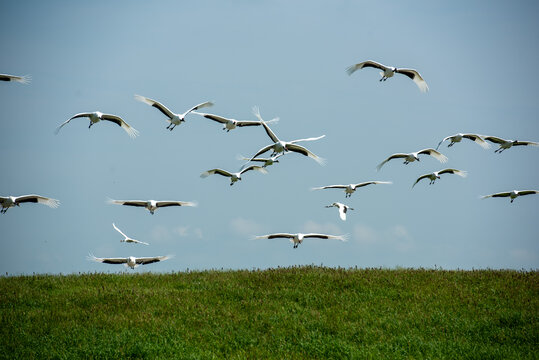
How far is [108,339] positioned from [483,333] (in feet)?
29.7

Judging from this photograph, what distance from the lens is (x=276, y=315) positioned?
1576cm

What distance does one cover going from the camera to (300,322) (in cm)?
1545

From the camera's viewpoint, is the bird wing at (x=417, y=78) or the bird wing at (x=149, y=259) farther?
the bird wing at (x=417, y=78)

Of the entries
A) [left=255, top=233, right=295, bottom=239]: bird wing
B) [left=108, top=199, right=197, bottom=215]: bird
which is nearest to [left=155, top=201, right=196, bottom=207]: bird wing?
[left=108, top=199, right=197, bottom=215]: bird

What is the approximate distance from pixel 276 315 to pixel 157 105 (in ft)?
31.7

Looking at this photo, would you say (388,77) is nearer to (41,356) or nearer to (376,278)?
(376,278)

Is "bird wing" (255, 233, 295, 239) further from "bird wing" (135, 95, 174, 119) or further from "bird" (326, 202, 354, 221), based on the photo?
"bird wing" (135, 95, 174, 119)

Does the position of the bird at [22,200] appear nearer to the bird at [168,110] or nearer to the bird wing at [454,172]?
the bird at [168,110]

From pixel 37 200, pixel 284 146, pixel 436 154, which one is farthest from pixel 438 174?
pixel 37 200

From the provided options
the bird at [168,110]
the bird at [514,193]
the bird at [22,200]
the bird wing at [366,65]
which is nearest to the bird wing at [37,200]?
the bird at [22,200]

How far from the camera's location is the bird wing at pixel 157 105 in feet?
70.2

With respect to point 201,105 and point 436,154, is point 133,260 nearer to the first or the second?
point 201,105

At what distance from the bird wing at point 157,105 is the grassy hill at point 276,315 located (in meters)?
5.93

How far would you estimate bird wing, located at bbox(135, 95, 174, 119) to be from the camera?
21403mm
